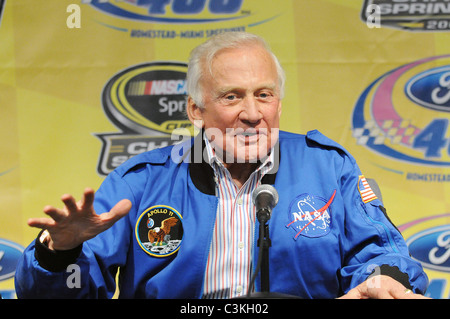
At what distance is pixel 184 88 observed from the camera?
326 centimetres

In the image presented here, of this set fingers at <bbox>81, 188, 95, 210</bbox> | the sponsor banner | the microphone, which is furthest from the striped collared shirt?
the sponsor banner

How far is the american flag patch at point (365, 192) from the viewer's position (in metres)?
2.22

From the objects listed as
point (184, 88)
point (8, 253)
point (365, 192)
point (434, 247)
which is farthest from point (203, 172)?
point (434, 247)

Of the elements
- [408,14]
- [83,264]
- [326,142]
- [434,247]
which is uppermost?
[408,14]

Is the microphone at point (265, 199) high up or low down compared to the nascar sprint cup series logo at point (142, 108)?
down

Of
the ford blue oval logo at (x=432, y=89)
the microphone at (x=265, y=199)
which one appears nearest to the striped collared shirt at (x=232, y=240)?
the microphone at (x=265, y=199)

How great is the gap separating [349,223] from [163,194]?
27.7 inches

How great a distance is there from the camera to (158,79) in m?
3.25

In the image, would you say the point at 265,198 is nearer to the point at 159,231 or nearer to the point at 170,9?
the point at 159,231

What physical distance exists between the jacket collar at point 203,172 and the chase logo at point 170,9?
112 cm

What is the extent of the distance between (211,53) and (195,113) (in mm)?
279

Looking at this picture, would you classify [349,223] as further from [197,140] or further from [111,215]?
[111,215]

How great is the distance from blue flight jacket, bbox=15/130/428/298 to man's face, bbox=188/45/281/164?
0.43ft

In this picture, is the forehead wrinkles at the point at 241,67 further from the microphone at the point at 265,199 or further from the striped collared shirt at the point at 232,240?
the microphone at the point at 265,199
